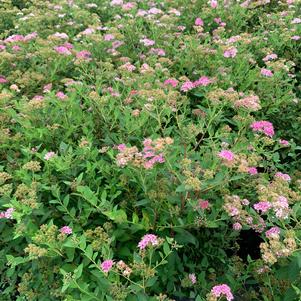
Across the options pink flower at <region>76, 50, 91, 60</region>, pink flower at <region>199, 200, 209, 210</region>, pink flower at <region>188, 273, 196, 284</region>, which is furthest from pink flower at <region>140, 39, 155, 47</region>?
pink flower at <region>188, 273, 196, 284</region>

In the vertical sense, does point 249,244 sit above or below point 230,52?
below

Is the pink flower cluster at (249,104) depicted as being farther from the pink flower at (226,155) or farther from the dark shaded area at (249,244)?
the dark shaded area at (249,244)

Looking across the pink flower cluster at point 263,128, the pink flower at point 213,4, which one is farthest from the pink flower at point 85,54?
the pink flower at point 213,4

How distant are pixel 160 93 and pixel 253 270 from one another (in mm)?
1160

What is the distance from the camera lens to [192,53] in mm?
3807

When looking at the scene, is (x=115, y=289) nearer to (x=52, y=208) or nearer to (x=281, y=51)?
(x=52, y=208)

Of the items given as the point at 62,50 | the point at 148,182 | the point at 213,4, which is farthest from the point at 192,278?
the point at 213,4

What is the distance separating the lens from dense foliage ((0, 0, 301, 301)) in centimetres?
205

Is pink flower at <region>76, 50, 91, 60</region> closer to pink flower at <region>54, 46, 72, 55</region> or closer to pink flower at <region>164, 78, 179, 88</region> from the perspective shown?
pink flower at <region>54, 46, 72, 55</region>

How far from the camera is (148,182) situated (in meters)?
2.24

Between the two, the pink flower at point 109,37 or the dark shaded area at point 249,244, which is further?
the pink flower at point 109,37

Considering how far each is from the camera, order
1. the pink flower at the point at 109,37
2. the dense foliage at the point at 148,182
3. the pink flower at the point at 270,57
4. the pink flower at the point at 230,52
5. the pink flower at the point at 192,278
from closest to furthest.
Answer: the dense foliage at the point at 148,182 → the pink flower at the point at 192,278 → the pink flower at the point at 230,52 → the pink flower at the point at 270,57 → the pink flower at the point at 109,37

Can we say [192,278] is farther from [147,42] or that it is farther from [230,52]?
[147,42]

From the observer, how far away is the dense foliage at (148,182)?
2055mm
